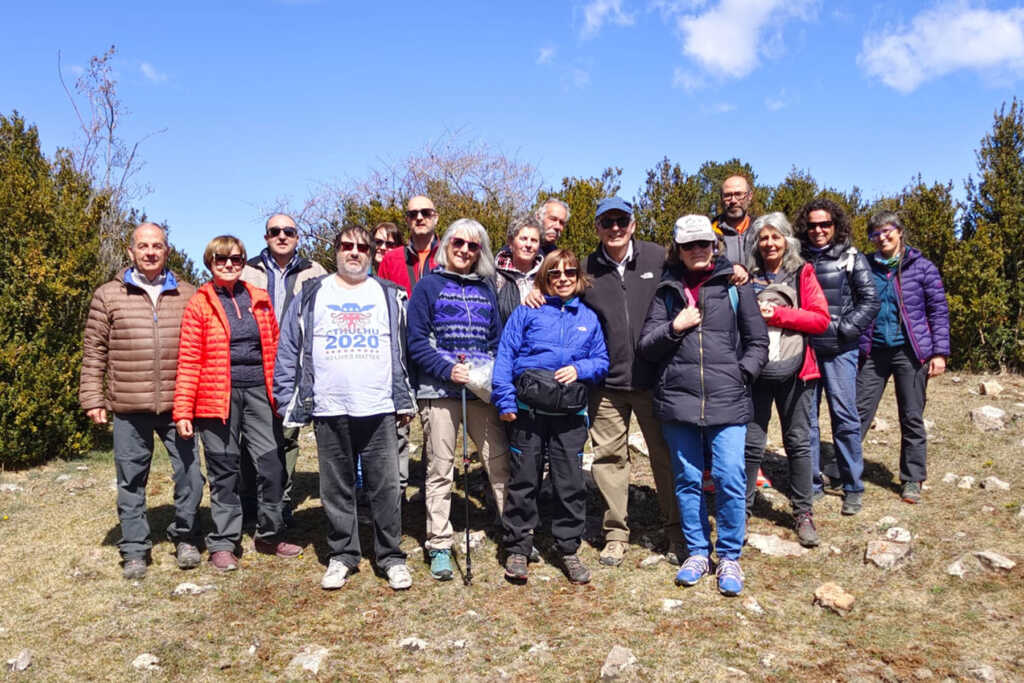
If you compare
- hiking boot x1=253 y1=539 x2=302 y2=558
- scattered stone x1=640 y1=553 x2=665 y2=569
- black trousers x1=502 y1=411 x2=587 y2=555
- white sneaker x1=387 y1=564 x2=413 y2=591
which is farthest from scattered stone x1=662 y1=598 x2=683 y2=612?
hiking boot x1=253 y1=539 x2=302 y2=558

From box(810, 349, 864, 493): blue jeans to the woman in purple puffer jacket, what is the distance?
0.64 feet

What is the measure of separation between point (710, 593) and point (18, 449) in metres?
6.93

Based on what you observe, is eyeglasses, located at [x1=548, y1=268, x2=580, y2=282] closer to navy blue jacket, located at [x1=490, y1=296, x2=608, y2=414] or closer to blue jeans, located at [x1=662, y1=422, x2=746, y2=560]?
navy blue jacket, located at [x1=490, y1=296, x2=608, y2=414]

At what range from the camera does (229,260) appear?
4.63 m

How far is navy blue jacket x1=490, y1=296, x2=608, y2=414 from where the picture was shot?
4375 millimetres

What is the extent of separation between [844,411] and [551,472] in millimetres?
2498

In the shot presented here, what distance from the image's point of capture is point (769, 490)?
5.97 metres

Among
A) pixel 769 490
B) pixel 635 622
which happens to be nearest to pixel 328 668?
pixel 635 622

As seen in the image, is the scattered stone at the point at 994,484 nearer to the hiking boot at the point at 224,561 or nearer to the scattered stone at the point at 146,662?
the hiking boot at the point at 224,561

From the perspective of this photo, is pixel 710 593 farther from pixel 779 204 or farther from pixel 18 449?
pixel 779 204

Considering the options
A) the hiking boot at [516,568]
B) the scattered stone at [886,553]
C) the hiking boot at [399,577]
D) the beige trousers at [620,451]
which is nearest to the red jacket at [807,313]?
the beige trousers at [620,451]

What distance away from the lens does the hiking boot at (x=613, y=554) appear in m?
4.69

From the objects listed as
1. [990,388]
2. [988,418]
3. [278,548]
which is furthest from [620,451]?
[990,388]

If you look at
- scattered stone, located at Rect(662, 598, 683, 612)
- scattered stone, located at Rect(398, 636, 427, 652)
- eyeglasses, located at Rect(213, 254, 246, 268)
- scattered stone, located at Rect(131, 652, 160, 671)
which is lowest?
Answer: scattered stone, located at Rect(398, 636, 427, 652)
